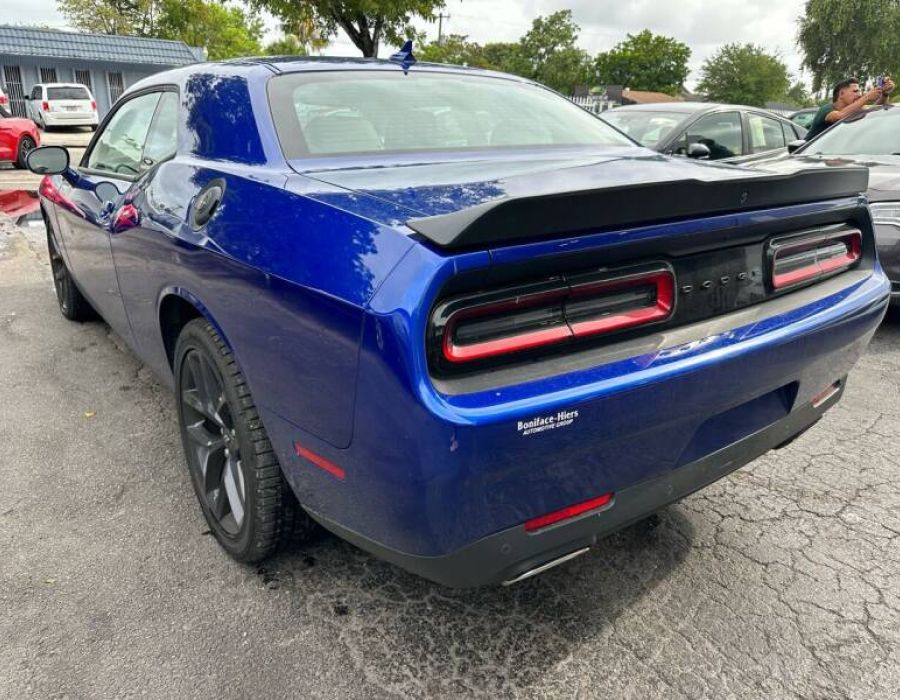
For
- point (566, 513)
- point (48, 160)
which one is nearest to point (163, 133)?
point (48, 160)

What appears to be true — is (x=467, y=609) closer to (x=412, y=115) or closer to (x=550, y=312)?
(x=550, y=312)

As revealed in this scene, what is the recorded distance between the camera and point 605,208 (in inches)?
61.2

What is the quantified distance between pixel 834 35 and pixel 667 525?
144ft

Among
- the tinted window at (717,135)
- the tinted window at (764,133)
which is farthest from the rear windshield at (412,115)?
the tinted window at (764,133)

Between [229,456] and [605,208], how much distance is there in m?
1.47

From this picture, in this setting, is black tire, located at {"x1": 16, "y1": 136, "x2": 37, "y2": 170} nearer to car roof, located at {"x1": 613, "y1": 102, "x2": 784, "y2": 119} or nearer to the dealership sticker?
car roof, located at {"x1": 613, "y1": 102, "x2": 784, "y2": 119}

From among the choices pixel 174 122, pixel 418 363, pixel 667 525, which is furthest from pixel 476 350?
pixel 174 122

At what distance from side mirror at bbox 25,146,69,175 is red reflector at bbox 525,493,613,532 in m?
3.47

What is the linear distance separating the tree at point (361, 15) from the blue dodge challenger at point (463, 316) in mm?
14114

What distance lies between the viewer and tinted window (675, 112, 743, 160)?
6.80m

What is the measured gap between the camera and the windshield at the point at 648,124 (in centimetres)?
695

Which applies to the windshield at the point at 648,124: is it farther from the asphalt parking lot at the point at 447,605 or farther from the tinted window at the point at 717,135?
the asphalt parking lot at the point at 447,605

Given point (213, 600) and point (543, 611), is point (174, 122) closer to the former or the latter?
point (213, 600)

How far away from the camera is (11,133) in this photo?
14.2 meters
